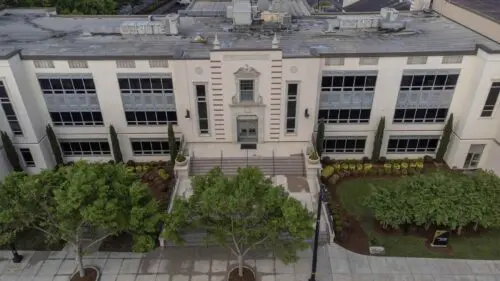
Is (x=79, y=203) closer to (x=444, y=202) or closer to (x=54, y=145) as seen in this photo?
(x=54, y=145)

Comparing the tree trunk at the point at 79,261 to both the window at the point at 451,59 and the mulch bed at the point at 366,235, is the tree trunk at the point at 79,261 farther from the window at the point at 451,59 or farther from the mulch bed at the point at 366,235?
the window at the point at 451,59

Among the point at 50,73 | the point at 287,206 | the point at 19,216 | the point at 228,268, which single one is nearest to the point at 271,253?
the point at 228,268

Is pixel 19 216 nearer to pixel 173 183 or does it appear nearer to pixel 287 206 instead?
pixel 173 183

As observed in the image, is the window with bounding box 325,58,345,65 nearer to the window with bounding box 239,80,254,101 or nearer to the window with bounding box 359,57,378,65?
the window with bounding box 359,57,378,65

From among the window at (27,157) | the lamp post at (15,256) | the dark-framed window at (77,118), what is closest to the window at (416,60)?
the dark-framed window at (77,118)

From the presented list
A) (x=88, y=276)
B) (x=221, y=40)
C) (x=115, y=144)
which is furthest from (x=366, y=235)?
(x=115, y=144)
